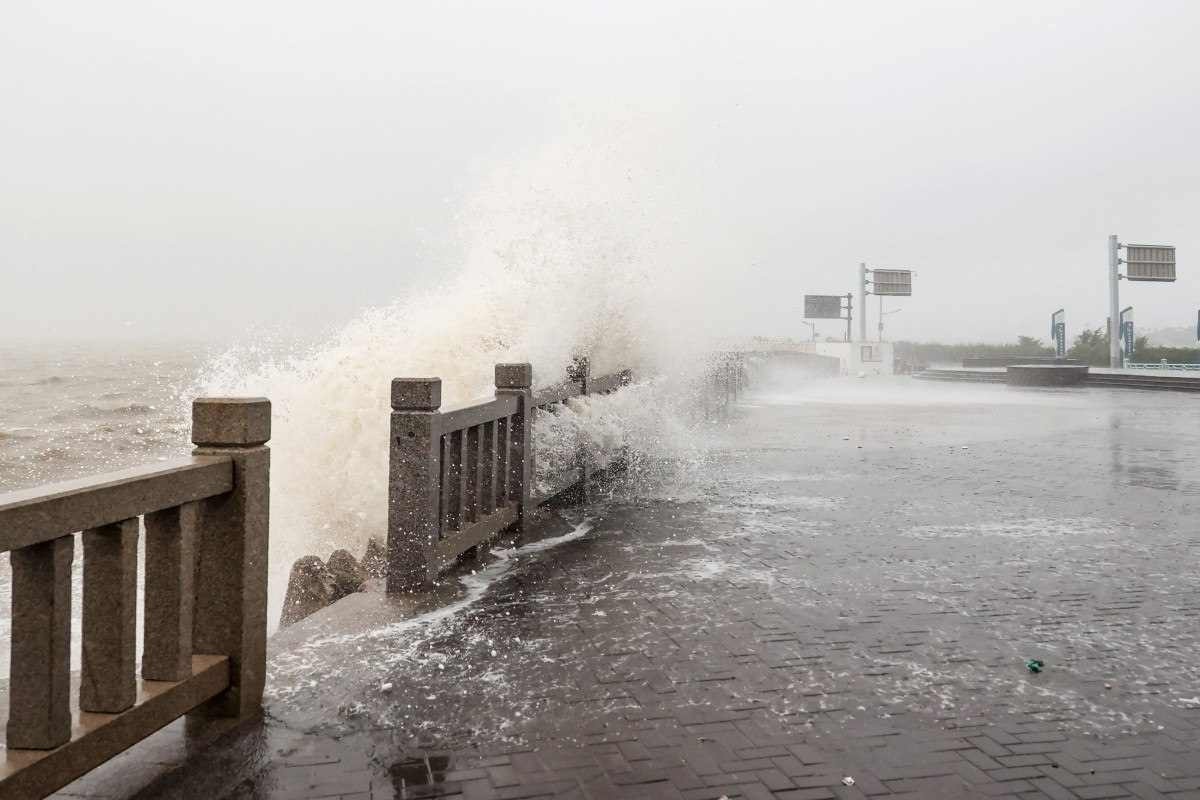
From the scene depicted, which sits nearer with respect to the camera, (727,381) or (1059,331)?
(727,381)

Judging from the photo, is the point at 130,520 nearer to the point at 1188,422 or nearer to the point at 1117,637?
the point at 1117,637

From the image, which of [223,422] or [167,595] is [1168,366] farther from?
[167,595]

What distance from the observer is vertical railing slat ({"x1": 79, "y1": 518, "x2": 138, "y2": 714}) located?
2.55 m

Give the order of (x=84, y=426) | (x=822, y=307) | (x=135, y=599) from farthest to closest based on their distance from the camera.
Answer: (x=822, y=307)
(x=84, y=426)
(x=135, y=599)

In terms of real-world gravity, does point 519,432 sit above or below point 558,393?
below

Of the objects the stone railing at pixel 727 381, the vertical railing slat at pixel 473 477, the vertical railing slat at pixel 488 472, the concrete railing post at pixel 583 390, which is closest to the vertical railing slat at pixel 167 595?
the vertical railing slat at pixel 473 477

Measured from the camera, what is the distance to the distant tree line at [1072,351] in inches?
1938

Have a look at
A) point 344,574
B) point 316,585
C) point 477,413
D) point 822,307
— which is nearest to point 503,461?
point 477,413

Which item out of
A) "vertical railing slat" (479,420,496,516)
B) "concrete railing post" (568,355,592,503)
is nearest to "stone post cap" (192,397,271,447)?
"vertical railing slat" (479,420,496,516)

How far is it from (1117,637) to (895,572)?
4.84 feet

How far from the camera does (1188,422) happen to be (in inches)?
698

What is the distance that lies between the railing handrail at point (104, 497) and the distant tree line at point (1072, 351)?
182 feet

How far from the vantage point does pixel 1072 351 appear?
57.9 m

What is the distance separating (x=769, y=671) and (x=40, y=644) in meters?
2.76
